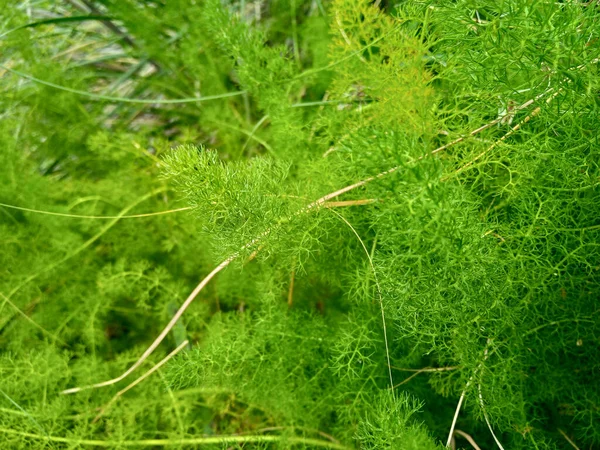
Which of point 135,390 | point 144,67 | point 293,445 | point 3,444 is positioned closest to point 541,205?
point 293,445

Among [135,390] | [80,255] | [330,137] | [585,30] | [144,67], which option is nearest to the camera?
[585,30]

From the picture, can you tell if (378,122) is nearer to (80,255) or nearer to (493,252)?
→ (493,252)

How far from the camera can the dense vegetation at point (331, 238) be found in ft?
2.55

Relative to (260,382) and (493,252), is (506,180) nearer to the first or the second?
(493,252)

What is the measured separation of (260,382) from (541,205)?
57 centimetres

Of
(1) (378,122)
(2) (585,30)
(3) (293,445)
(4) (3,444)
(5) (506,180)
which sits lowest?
(3) (293,445)

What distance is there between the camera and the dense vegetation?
778mm

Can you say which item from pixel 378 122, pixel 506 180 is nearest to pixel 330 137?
pixel 378 122

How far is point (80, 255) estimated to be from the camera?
1.46 m

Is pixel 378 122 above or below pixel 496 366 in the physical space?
above

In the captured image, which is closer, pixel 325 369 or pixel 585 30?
pixel 585 30

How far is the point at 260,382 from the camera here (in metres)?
1.07

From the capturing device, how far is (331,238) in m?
0.99

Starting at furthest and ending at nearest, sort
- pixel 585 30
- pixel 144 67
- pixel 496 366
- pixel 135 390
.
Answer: pixel 144 67
pixel 135 390
pixel 496 366
pixel 585 30
